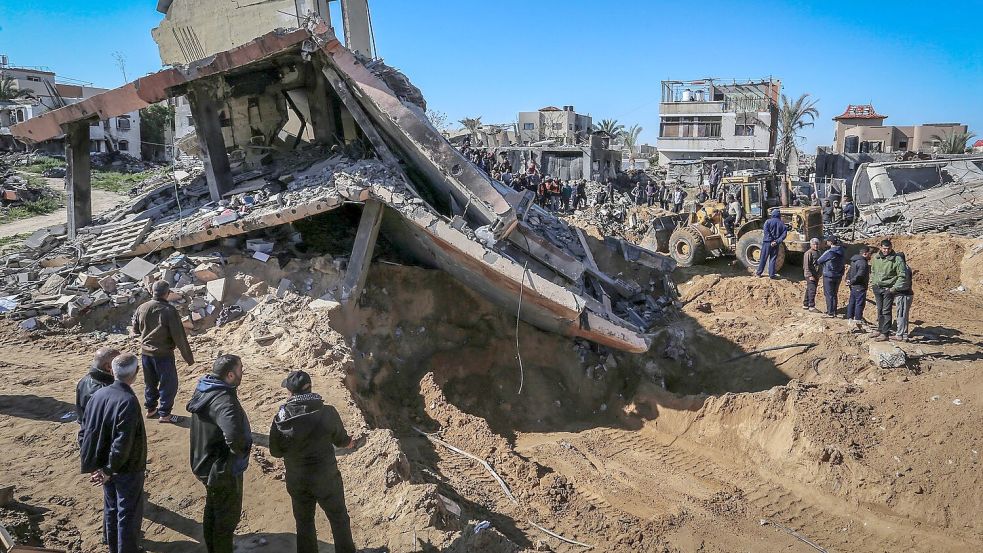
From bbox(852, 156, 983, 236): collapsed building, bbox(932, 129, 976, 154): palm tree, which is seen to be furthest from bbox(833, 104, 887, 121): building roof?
bbox(852, 156, 983, 236): collapsed building

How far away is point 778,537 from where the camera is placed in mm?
5215

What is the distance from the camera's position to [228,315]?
7.05 metres

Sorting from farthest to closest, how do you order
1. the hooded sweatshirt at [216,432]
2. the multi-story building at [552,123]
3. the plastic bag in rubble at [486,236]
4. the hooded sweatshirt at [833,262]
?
the multi-story building at [552,123] → the hooded sweatshirt at [833,262] → the plastic bag in rubble at [486,236] → the hooded sweatshirt at [216,432]

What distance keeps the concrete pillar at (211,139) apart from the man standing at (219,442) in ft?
19.1

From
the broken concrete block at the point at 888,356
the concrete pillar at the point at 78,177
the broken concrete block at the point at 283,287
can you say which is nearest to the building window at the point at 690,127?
the broken concrete block at the point at 888,356

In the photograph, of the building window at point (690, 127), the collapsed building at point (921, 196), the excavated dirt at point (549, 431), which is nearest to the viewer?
the excavated dirt at point (549, 431)

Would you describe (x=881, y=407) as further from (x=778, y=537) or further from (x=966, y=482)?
(x=778, y=537)

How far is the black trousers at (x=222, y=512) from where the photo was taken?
Result: 3338 millimetres

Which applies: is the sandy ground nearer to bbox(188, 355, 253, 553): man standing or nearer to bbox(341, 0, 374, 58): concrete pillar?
bbox(341, 0, 374, 58): concrete pillar

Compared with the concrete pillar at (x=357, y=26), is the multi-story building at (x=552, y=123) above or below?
above

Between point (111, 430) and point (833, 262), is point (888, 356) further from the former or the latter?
point (111, 430)

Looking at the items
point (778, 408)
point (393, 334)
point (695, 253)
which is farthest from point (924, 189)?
point (393, 334)

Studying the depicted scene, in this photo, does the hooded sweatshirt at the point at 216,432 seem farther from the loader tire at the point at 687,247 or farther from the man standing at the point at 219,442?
A: the loader tire at the point at 687,247

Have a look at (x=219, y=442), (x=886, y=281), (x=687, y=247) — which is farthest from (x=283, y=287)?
(x=687, y=247)
